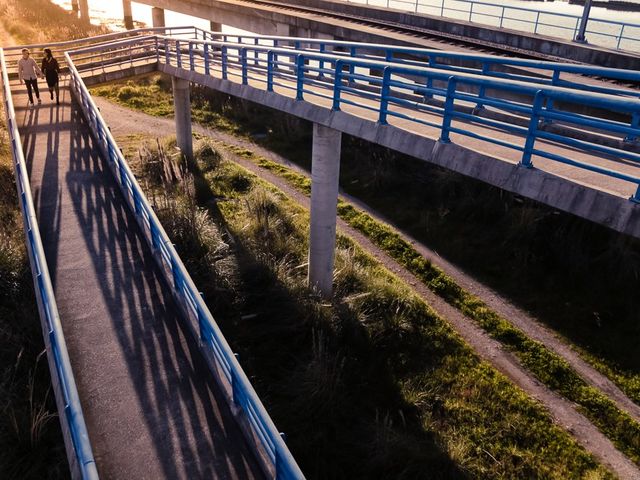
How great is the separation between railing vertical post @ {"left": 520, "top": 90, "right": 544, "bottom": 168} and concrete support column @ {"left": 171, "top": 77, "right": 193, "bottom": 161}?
15391mm

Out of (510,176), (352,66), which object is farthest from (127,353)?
(352,66)

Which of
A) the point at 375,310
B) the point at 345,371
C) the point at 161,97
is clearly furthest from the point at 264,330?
the point at 161,97

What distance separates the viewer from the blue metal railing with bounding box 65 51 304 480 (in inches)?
186

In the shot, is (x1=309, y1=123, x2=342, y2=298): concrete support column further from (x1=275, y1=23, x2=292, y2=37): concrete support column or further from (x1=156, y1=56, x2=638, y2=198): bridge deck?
(x1=275, y1=23, x2=292, y2=37): concrete support column

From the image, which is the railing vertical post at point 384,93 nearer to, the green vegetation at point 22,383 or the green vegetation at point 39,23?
the green vegetation at point 22,383

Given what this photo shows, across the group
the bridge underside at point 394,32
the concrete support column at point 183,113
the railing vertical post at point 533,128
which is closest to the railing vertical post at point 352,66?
the railing vertical post at point 533,128

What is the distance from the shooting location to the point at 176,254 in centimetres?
693

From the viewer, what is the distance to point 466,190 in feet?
57.1

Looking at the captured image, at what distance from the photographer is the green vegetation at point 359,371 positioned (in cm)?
888

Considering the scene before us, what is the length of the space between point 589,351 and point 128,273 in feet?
32.3

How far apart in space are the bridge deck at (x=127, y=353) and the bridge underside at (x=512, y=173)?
4307mm

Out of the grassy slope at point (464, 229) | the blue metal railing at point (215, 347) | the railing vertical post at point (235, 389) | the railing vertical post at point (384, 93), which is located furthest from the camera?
the grassy slope at point (464, 229)

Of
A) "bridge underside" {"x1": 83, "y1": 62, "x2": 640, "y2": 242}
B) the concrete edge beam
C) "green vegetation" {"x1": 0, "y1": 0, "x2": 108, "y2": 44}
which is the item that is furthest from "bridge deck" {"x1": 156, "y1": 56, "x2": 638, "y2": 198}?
"green vegetation" {"x1": 0, "y1": 0, "x2": 108, "y2": 44}

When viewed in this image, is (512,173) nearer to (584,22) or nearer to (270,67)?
(270,67)
